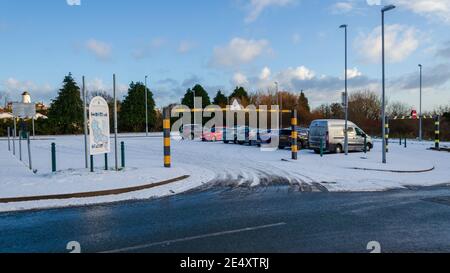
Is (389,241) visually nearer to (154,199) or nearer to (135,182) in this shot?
(154,199)

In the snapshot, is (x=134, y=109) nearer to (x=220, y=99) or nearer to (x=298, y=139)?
(x=220, y=99)

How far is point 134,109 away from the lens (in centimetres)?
6381

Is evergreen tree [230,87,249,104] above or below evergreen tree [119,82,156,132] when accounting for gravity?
above

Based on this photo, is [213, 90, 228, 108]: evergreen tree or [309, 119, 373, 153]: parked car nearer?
[309, 119, 373, 153]: parked car

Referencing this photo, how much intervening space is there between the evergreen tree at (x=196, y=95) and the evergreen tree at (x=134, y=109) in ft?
34.5

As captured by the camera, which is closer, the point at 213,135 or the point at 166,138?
the point at 166,138

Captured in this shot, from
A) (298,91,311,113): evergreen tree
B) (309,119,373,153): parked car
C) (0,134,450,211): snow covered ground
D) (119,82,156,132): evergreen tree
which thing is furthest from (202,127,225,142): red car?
(298,91,311,113): evergreen tree

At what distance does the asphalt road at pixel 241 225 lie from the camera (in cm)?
577

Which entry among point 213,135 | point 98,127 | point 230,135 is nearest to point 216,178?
point 98,127

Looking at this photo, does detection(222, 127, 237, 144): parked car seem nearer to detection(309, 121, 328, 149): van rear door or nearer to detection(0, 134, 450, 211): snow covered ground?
detection(309, 121, 328, 149): van rear door

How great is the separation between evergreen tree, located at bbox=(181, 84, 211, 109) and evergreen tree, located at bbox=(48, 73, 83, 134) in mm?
21452

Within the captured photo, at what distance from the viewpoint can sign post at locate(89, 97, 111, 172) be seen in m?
13.0

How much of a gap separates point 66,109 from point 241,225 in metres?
55.6

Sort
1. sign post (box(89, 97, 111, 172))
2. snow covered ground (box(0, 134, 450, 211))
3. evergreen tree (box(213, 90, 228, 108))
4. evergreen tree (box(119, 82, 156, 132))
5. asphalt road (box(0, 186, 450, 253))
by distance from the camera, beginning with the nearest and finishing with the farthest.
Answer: asphalt road (box(0, 186, 450, 253)), snow covered ground (box(0, 134, 450, 211)), sign post (box(89, 97, 111, 172)), evergreen tree (box(119, 82, 156, 132)), evergreen tree (box(213, 90, 228, 108))
